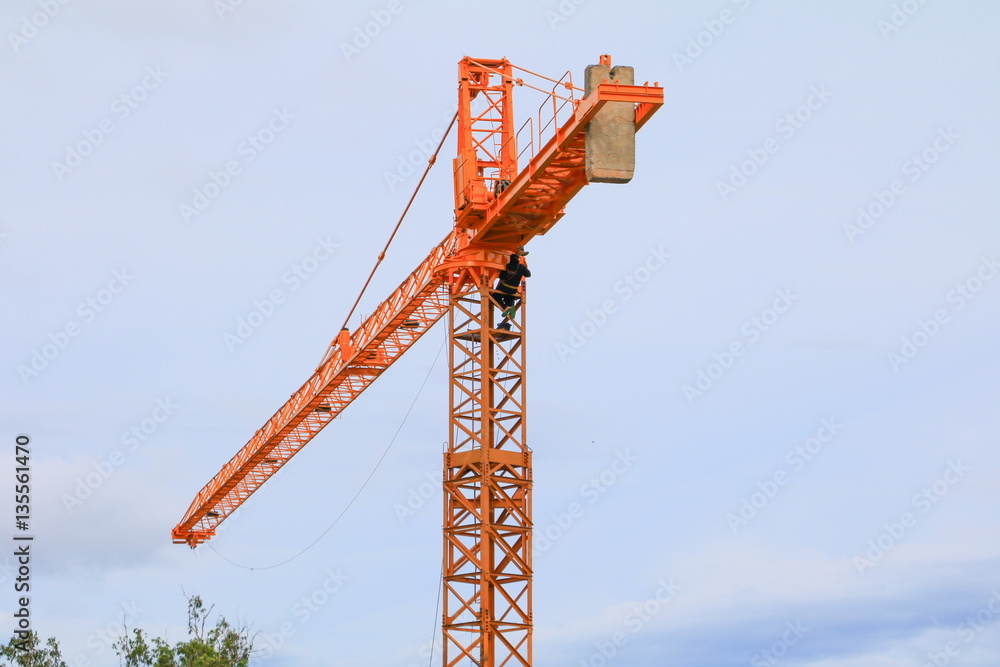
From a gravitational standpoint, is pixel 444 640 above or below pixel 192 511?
below

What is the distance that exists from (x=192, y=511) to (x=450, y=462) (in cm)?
3731

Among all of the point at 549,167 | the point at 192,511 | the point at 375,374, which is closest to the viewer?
the point at 549,167

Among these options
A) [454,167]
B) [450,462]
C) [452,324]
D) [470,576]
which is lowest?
[470,576]

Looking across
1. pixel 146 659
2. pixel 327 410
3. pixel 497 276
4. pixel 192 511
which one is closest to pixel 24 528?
pixel 146 659

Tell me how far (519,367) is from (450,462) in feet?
13.0

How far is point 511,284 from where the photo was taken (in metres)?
60.5

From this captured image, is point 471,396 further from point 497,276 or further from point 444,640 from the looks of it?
point 444,640

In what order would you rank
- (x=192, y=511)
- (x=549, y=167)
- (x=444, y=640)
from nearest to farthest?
(x=549, y=167)
(x=444, y=640)
(x=192, y=511)

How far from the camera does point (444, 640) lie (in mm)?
58344

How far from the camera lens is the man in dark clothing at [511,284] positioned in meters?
60.4

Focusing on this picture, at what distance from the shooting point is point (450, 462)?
59781 mm

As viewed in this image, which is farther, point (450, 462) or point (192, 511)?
point (192, 511)

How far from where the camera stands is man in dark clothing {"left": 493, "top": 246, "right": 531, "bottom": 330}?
60.4 m

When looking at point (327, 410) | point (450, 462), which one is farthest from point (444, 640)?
point (327, 410)
